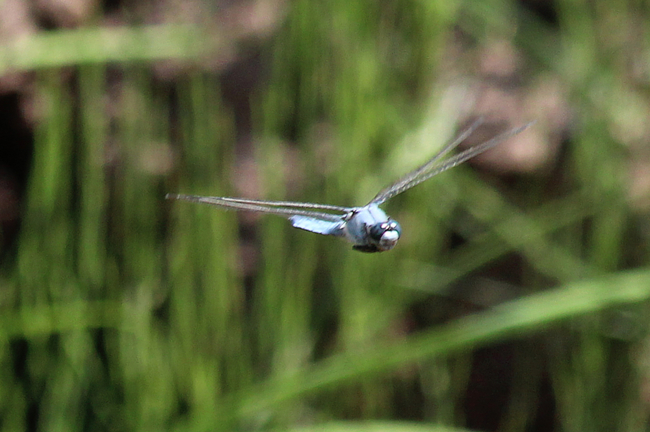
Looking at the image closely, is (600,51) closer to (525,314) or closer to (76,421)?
(525,314)

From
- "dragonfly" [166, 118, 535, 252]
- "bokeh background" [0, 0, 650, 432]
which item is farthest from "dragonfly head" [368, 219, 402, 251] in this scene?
"bokeh background" [0, 0, 650, 432]

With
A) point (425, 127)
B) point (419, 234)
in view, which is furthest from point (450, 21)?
point (419, 234)

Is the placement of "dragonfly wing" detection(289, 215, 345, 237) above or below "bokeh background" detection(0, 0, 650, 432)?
Result: below

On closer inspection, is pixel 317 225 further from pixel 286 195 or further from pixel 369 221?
pixel 286 195

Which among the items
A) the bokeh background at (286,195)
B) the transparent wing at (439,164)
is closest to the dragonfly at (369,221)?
the transparent wing at (439,164)

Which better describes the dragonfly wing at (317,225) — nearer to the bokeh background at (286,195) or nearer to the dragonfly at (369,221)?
the dragonfly at (369,221)

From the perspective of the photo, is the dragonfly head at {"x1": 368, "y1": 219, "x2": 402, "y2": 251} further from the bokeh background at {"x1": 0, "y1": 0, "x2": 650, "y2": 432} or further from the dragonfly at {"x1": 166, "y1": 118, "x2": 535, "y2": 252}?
the bokeh background at {"x1": 0, "y1": 0, "x2": 650, "y2": 432}
